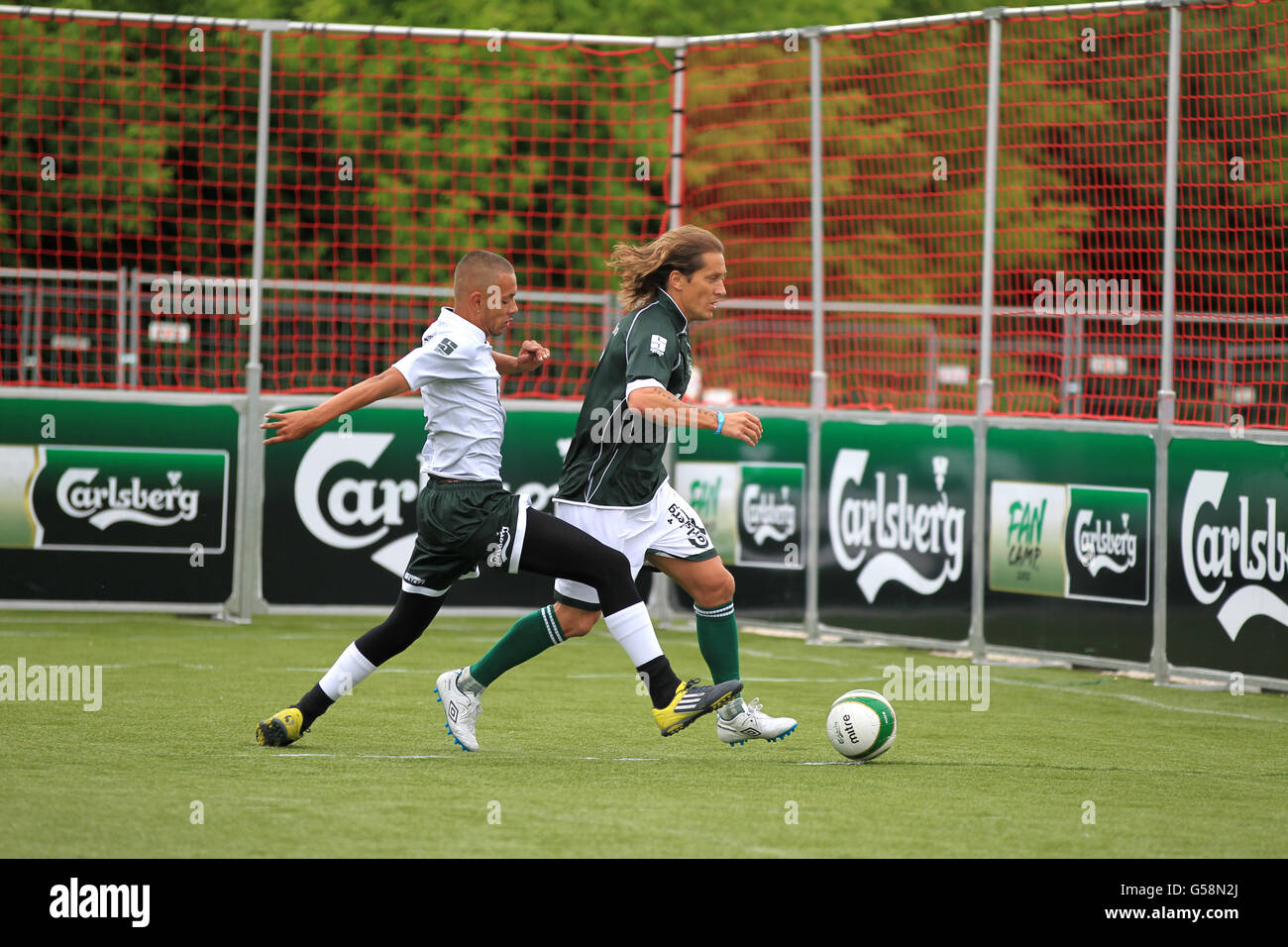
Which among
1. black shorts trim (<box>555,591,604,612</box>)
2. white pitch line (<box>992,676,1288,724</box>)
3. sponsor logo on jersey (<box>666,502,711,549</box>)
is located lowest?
white pitch line (<box>992,676,1288,724</box>)

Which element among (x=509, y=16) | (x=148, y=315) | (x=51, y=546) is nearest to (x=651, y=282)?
(x=51, y=546)

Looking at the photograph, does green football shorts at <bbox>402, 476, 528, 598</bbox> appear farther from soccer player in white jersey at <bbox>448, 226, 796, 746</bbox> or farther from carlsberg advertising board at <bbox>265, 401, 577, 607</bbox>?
carlsberg advertising board at <bbox>265, 401, 577, 607</bbox>

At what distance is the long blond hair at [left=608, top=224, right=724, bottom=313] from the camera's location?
23.4 feet

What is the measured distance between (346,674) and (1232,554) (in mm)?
5266

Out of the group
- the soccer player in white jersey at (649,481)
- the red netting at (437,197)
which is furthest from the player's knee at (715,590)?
the red netting at (437,197)

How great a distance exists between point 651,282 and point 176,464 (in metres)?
5.83

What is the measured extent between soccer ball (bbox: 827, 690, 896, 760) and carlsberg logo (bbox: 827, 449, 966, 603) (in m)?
4.48

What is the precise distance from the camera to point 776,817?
5656mm

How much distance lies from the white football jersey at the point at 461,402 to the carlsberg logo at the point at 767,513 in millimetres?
5512

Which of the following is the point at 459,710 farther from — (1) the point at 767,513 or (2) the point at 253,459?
(1) the point at 767,513

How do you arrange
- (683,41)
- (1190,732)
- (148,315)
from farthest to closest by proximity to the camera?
(148,315) → (683,41) → (1190,732)

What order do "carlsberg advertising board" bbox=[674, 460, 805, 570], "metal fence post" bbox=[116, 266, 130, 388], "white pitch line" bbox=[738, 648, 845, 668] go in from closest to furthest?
"white pitch line" bbox=[738, 648, 845, 668]
"carlsberg advertising board" bbox=[674, 460, 805, 570]
"metal fence post" bbox=[116, 266, 130, 388]

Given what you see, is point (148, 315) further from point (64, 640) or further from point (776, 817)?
point (776, 817)

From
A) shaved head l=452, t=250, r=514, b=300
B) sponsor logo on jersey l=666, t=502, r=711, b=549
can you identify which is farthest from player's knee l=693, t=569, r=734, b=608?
shaved head l=452, t=250, r=514, b=300
